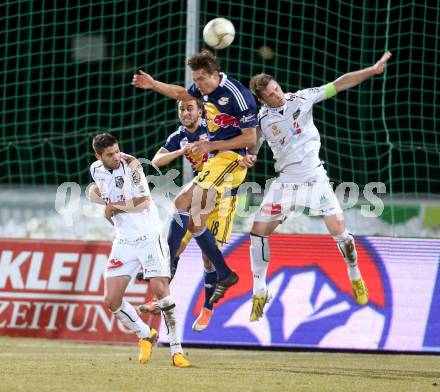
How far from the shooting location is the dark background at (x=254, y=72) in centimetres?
1841

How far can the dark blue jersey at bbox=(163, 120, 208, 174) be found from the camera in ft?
35.1

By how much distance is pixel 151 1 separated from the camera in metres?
19.3

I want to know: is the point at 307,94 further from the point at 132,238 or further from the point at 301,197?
the point at 132,238

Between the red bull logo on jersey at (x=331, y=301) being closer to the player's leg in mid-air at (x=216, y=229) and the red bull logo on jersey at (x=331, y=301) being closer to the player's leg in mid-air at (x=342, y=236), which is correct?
the player's leg in mid-air at (x=216, y=229)

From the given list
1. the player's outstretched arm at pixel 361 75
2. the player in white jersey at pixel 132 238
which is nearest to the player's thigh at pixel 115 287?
the player in white jersey at pixel 132 238

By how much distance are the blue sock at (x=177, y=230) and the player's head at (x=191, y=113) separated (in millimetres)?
965

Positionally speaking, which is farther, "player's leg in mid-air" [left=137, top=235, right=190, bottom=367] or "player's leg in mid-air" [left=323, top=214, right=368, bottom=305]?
"player's leg in mid-air" [left=323, top=214, right=368, bottom=305]

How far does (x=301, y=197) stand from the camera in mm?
10273

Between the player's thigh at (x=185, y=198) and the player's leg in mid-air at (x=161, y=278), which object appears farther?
the player's thigh at (x=185, y=198)

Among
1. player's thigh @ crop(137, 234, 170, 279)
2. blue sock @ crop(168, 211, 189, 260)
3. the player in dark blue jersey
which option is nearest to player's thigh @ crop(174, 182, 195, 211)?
the player in dark blue jersey

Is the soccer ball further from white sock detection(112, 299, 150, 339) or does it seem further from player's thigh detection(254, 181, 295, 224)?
white sock detection(112, 299, 150, 339)

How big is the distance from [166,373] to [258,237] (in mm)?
1982

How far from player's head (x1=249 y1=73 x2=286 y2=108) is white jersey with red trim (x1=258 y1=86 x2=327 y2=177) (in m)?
0.13

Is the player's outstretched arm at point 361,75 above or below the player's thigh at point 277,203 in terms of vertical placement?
above
